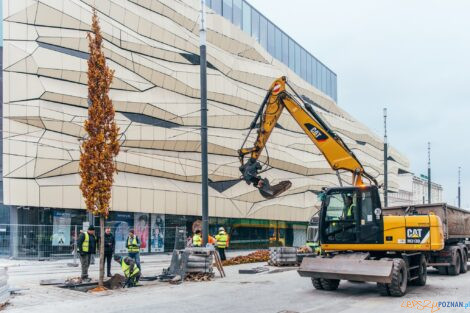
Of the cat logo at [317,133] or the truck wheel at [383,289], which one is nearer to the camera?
the truck wheel at [383,289]

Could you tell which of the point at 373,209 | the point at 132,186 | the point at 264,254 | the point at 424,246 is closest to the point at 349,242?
the point at 373,209

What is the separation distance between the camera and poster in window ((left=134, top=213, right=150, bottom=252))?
28.9 meters

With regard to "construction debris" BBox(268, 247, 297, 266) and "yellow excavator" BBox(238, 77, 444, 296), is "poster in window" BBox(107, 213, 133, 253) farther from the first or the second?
"yellow excavator" BBox(238, 77, 444, 296)

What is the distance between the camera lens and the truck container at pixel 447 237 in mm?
18719

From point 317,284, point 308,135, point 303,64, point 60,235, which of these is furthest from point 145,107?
point 303,64

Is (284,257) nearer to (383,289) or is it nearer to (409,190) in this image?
(383,289)

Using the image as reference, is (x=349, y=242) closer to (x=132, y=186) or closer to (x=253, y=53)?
(x=132, y=186)

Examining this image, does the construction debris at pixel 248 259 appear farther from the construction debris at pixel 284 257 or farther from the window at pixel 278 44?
the window at pixel 278 44

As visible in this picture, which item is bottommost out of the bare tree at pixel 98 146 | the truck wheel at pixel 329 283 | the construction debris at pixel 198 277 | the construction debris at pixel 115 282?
the construction debris at pixel 198 277

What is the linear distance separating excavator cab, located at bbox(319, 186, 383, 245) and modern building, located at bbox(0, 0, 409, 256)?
1352 centimetres

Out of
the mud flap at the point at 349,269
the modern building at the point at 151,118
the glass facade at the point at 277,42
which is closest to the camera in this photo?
the mud flap at the point at 349,269

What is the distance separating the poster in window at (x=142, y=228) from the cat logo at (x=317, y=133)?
14007 mm

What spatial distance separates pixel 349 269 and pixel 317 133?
522cm

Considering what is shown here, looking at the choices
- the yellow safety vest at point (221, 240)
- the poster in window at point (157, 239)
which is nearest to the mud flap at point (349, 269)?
the yellow safety vest at point (221, 240)
